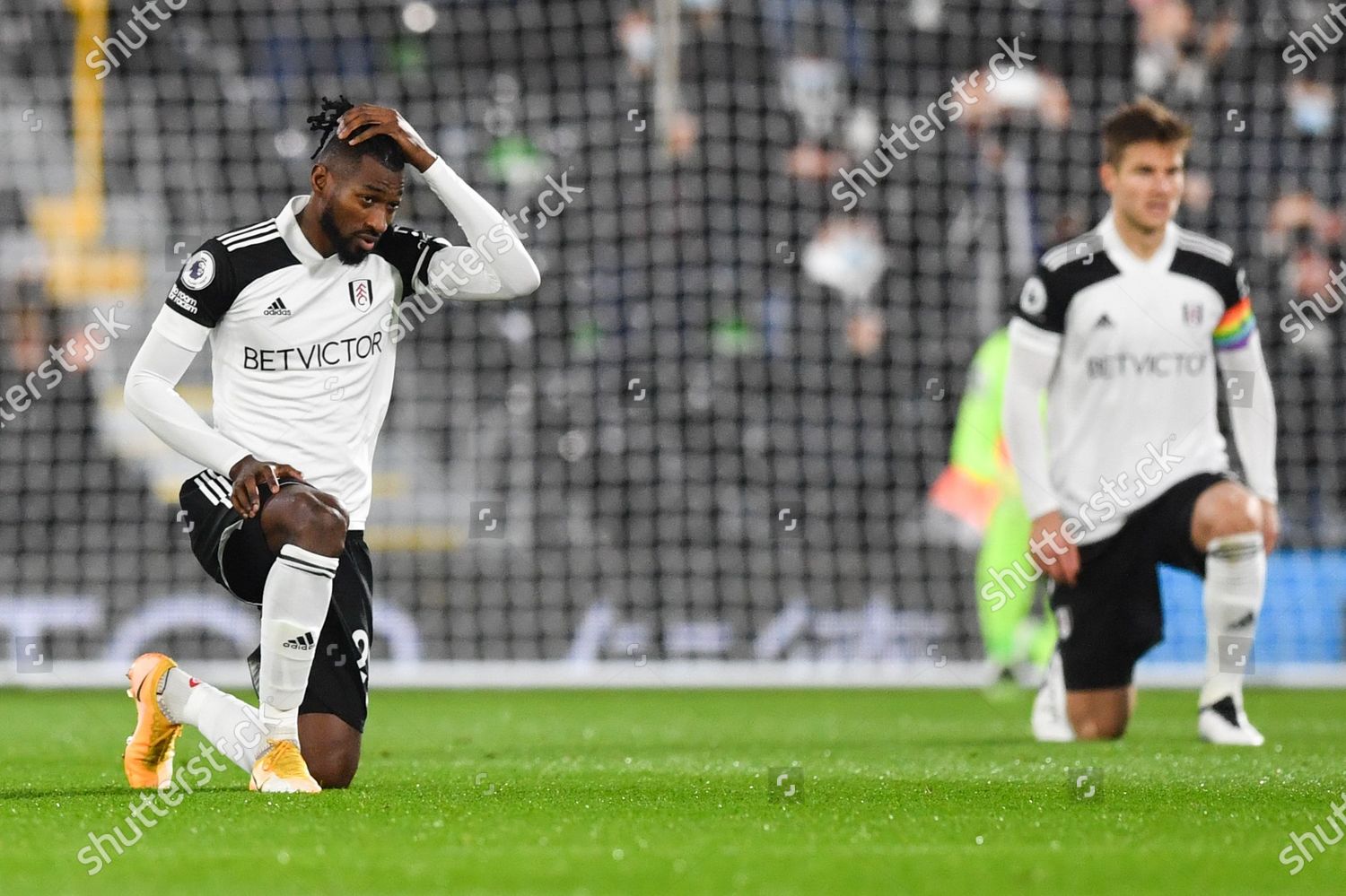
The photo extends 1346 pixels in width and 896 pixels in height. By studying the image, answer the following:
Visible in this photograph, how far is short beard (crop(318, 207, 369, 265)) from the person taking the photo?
4.97m

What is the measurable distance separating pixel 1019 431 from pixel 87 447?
8.09m

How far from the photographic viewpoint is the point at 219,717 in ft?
16.0

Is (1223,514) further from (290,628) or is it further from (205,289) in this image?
(205,289)

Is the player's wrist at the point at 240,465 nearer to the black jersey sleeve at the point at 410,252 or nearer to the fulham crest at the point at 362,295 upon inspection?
the fulham crest at the point at 362,295

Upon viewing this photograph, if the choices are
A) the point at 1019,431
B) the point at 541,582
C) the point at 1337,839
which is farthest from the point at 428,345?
the point at 1337,839

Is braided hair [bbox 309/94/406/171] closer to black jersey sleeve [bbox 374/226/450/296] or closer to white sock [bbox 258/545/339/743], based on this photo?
black jersey sleeve [bbox 374/226/450/296]

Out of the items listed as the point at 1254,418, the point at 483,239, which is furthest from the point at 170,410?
the point at 1254,418

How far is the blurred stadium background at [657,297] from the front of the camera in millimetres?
12148

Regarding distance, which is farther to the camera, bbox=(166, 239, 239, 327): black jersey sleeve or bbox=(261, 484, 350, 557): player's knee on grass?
bbox=(166, 239, 239, 327): black jersey sleeve

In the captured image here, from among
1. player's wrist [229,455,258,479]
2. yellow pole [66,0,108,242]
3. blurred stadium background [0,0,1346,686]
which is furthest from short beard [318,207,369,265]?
yellow pole [66,0,108,242]

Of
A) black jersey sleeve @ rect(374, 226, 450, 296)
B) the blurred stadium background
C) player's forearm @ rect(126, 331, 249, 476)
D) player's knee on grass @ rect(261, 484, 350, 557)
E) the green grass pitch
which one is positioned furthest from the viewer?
the blurred stadium background

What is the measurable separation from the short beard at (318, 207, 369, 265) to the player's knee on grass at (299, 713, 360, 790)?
121cm

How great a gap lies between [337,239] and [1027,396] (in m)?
2.98

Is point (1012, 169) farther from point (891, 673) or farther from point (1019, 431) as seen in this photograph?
point (1019, 431)
